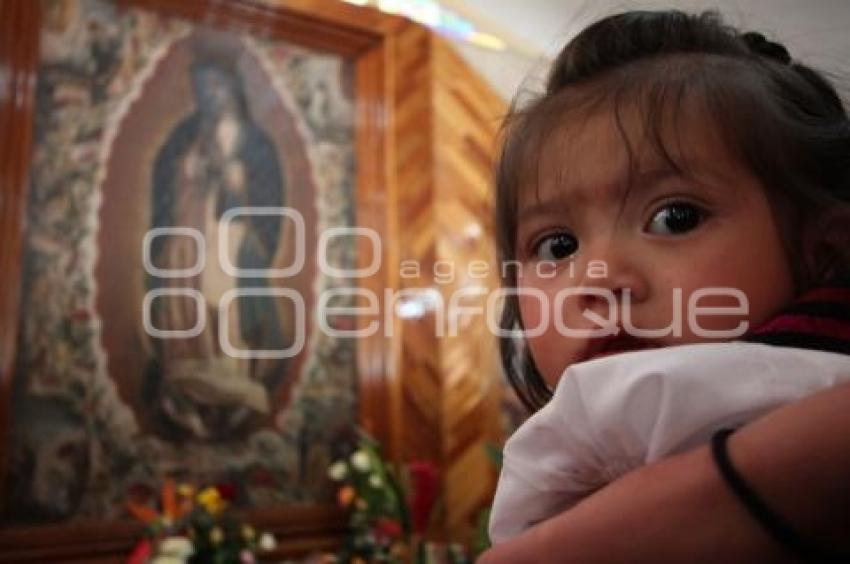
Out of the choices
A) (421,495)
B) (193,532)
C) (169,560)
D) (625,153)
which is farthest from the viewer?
(421,495)

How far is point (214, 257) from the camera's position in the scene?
7.87ft

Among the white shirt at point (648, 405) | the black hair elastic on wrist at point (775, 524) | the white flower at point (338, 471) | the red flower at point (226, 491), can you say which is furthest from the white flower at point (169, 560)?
the black hair elastic on wrist at point (775, 524)

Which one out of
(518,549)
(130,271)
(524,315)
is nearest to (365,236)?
(130,271)

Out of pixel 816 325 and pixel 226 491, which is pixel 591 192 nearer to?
pixel 816 325

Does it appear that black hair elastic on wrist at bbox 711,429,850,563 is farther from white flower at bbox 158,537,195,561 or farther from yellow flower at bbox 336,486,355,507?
yellow flower at bbox 336,486,355,507

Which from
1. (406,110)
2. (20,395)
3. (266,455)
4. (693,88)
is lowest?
(266,455)

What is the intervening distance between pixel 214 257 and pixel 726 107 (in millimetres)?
2100

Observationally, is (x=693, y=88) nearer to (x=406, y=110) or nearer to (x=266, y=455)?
(x=266, y=455)

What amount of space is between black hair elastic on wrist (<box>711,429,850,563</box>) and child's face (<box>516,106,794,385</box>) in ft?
0.56

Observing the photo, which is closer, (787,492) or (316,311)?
(787,492)

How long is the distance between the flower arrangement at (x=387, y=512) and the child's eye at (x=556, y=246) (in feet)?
5.46

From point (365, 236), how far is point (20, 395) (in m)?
1.22

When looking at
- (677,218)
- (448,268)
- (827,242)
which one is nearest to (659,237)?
(677,218)

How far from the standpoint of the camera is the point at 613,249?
47 cm
